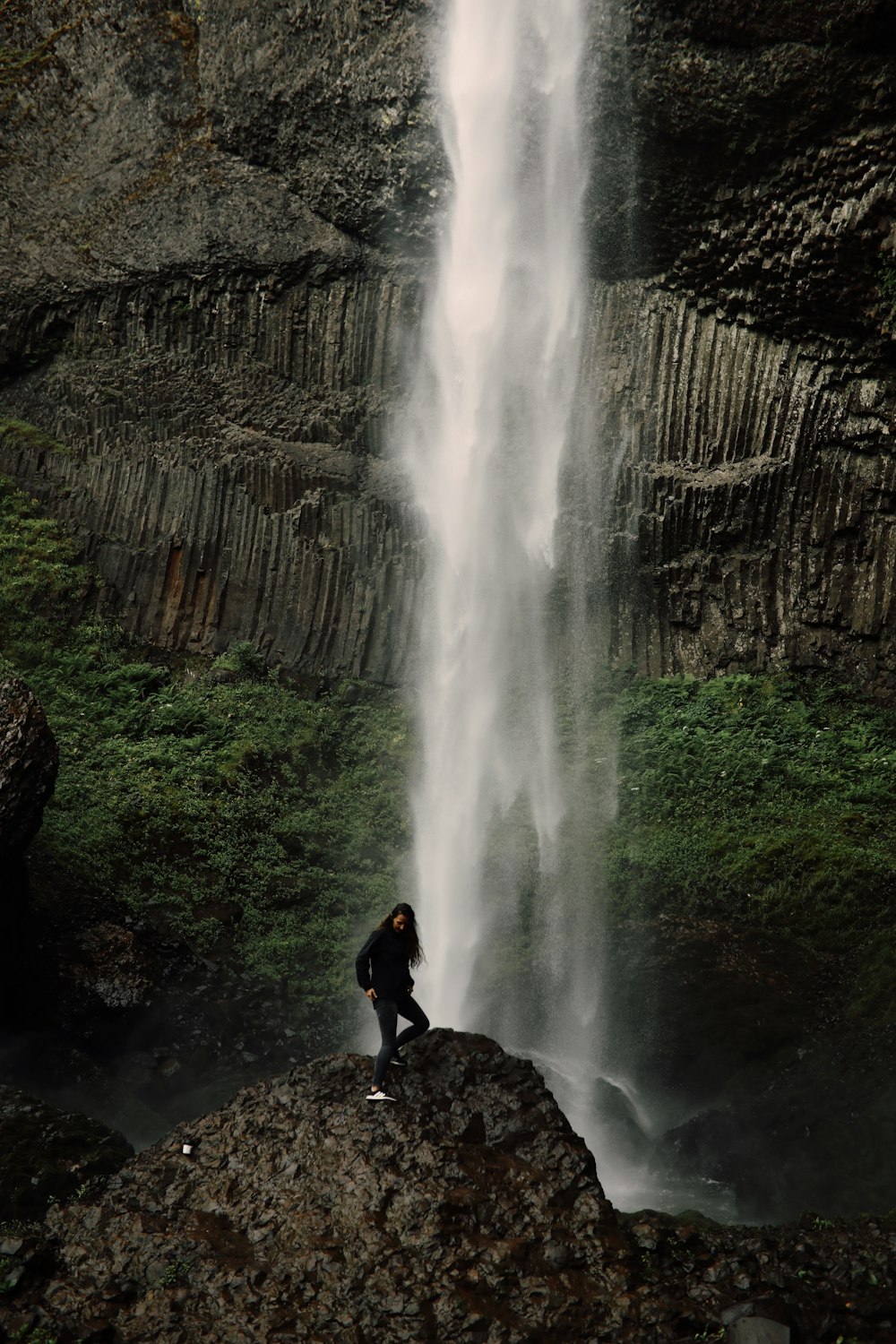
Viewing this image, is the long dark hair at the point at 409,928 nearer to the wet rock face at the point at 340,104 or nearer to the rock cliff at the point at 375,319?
the rock cliff at the point at 375,319

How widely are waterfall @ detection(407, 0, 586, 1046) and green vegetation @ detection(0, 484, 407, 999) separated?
1.14 m

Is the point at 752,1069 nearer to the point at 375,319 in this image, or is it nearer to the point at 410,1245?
the point at 410,1245

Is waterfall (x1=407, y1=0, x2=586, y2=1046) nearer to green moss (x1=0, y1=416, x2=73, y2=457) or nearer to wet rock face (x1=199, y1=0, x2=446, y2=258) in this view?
wet rock face (x1=199, y1=0, x2=446, y2=258)

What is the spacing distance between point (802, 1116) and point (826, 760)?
5.30 meters

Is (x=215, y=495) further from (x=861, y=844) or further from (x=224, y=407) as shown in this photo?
(x=861, y=844)

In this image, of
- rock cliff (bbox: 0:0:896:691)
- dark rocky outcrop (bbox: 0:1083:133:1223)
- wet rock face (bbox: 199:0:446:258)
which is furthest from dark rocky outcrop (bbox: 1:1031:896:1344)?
wet rock face (bbox: 199:0:446:258)

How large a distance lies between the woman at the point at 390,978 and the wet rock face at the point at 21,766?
133 inches

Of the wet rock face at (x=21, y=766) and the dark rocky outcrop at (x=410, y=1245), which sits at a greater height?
the wet rock face at (x=21, y=766)

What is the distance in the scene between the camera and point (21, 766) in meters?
8.63

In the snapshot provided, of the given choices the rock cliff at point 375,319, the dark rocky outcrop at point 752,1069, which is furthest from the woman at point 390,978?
the rock cliff at point 375,319

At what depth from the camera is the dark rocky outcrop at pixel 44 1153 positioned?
696cm

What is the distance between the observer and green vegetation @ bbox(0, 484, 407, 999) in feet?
37.2

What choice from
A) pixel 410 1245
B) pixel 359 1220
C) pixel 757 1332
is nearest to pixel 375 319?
pixel 359 1220

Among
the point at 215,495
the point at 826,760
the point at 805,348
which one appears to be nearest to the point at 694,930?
the point at 826,760
